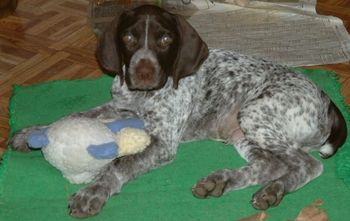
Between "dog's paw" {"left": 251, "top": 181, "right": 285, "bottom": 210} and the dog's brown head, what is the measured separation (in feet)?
2.97

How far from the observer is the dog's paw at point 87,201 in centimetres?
371

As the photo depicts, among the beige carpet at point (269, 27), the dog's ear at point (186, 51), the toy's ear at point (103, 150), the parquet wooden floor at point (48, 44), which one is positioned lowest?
the parquet wooden floor at point (48, 44)

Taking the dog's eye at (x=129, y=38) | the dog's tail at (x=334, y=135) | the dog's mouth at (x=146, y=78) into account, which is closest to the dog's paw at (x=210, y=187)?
the dog's mouth at (x=146, y=78)

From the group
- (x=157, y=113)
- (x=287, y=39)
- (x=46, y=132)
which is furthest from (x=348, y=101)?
(x=46, y=132)

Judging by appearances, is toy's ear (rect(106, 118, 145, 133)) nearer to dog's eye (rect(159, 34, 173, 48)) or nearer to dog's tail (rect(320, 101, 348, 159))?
dog's eye (rect(159, 34, 173, 48))

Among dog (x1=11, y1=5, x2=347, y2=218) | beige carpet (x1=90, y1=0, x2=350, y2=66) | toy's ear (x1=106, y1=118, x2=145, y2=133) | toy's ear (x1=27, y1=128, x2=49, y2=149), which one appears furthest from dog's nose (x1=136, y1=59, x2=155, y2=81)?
beige carpet (x1=90, y1=0, x2=350, y2=66)

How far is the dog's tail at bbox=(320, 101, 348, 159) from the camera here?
4375 mm

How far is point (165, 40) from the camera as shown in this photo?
408cm

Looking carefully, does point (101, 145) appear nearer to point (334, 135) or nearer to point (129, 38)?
point (129, 38)

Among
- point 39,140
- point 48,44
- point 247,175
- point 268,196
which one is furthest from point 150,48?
point 48,44

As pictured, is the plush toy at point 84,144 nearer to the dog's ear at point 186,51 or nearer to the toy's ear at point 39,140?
the toy's ear at point 39,140

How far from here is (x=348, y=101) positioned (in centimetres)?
521

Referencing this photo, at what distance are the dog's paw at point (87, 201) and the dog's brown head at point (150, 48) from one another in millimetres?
751

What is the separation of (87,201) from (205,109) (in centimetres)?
115
